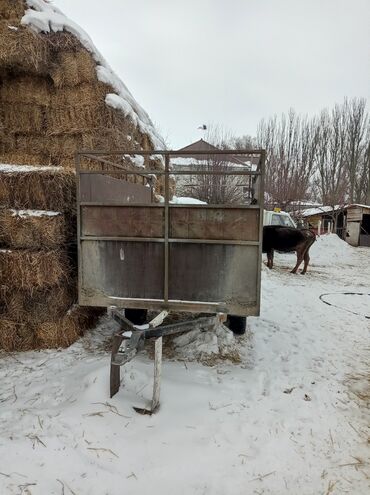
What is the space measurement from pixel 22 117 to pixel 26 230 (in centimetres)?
232

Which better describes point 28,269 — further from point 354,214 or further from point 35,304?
point 354,214

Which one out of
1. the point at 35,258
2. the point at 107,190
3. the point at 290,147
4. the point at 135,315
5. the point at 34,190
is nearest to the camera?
the point at 35,258

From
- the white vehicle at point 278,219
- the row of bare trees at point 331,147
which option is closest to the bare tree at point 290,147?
the row of bare trees at point 331,147

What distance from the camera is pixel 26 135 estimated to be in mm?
4973

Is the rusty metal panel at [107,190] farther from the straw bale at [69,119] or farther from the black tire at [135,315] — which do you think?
the black tire at [135,315]

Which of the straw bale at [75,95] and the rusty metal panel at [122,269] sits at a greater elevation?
the straw bale at [75,95]

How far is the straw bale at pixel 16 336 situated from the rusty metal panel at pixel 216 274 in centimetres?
196

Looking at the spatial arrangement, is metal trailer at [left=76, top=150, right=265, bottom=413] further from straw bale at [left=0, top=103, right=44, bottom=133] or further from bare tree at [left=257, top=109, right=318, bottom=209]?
bare tree at [left=257, top=109, right=318, bottom=209]

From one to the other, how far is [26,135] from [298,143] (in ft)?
93.4

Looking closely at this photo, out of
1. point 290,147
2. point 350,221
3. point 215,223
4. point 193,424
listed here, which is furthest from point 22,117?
point 290,147

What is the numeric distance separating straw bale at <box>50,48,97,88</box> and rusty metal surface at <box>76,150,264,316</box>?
7.65 feet

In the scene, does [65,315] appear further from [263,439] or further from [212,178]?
[212,178]

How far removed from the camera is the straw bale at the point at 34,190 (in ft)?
12.4

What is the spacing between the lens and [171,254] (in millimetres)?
3264
